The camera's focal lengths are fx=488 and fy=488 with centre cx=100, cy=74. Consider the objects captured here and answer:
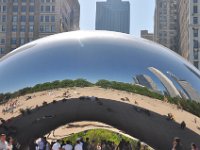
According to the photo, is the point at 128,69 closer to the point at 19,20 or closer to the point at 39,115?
the point at 39,115

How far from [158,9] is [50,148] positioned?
449ft

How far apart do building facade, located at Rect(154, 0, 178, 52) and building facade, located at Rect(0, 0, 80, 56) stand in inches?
1646

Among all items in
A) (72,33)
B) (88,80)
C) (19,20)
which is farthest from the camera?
(19,20)

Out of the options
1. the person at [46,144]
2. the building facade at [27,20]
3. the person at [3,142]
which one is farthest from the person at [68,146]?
the building facade at [27,20]

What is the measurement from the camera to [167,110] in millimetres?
6746

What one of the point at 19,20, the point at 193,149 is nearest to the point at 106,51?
the point at 193,149

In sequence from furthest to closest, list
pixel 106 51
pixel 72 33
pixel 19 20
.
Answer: pixel 19 20
pixel 72 33
pixel 106 51

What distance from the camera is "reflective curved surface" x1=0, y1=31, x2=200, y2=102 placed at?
6.79 meters

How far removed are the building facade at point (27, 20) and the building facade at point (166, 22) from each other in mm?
41812

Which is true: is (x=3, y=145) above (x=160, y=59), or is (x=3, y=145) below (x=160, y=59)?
below

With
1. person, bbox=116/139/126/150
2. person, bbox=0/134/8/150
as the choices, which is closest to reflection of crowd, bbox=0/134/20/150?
person, bbox=0/134/8/150

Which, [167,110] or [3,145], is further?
[3,145]

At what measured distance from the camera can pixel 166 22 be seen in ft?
449

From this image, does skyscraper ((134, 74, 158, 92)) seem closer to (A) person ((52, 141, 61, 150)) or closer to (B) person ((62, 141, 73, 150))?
(A) person ((52, 141, 61, 150))
